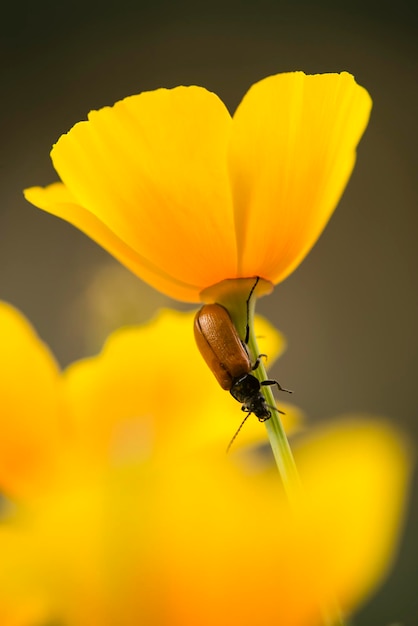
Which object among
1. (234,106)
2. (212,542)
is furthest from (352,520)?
(234,106)

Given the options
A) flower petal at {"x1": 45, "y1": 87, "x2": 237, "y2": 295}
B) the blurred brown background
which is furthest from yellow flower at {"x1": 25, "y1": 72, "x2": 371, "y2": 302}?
the blurred brown background

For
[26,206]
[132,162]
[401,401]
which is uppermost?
[26,206]

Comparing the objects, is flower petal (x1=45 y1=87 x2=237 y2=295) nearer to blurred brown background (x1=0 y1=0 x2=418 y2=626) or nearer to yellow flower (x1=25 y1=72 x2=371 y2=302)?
yellow flower (x1=25 y1=72 x2=371 y2=302)

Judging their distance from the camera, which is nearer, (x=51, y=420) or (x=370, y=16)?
(x=51, y=420)

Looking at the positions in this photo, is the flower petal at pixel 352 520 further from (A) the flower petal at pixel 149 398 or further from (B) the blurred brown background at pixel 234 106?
(B) the blurred brown background at pixel 234 106

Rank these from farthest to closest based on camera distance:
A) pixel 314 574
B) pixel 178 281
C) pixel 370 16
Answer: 1. pixel 370 16
2. pixel 178 281
3. pixel 314 574

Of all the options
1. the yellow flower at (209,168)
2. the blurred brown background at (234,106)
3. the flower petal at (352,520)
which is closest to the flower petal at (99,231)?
the yellow flower at (209,168)

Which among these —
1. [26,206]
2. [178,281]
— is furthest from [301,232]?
[26,206]

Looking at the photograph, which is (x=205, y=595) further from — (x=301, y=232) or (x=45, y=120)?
(x=45, y=120)
